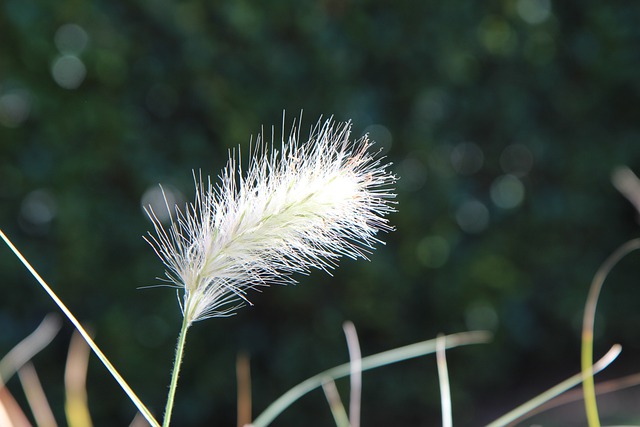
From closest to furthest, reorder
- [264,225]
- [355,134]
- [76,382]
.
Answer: [264,225] < [76,382] < [355,134]

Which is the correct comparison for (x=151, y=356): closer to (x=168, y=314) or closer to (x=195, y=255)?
(x=168, y=314)

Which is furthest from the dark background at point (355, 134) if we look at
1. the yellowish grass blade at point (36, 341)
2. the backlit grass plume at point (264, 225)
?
the backlit grass plume at point (264, 225)

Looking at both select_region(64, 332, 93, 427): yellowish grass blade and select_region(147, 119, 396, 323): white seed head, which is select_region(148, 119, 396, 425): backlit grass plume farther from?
select_region(64, 332, 93, 427): yellowish grass blade

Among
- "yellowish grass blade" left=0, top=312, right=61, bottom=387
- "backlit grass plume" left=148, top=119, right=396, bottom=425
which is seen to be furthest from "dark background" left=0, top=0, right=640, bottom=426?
"backlit grass plume" left=148, top=119, right=396, bottom=425

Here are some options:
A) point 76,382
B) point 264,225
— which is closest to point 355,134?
point 76,382

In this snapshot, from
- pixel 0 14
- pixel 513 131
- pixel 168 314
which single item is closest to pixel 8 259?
pixel 168 314

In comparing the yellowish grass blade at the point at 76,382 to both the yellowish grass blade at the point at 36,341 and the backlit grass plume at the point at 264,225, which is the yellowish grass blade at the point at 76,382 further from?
the backlit grass plume at the point at 264,225

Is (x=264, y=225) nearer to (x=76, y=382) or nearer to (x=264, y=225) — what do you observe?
(x=264, y=225)

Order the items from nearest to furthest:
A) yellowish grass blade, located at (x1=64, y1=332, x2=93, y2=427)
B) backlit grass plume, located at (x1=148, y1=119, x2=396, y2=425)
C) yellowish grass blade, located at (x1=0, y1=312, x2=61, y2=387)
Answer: backlit grass plume, located at (x1=148, y1=119, x2=396, y2=425) → yellowish grass blade, located at (x1=64, y1=332, x2=93, y2=427) → yellowish grass blade, located at (x1=0, y1=312, x2=61, y2=387)
